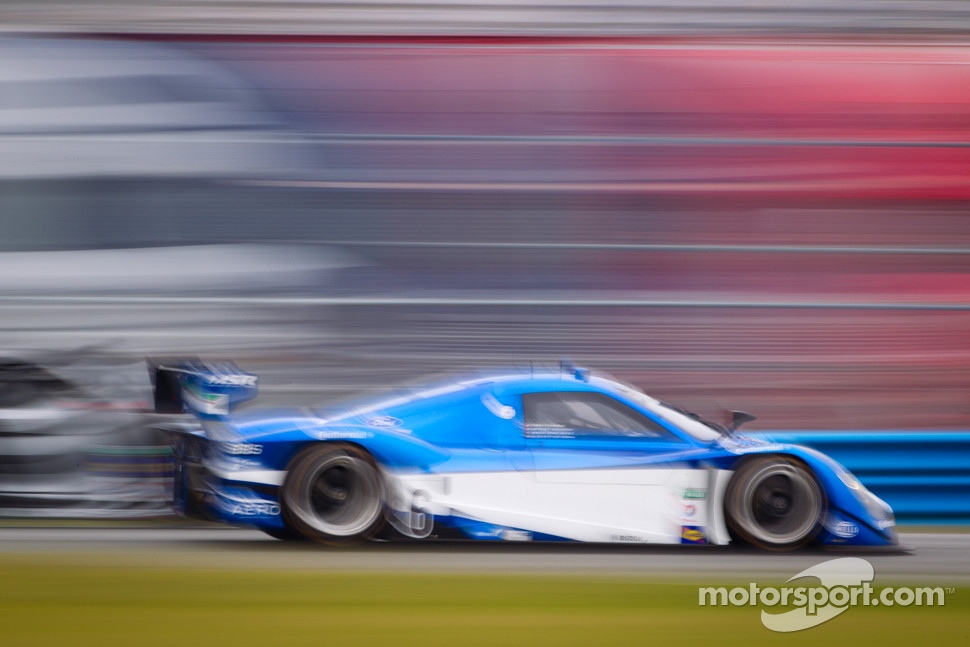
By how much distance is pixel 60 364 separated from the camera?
6.40m

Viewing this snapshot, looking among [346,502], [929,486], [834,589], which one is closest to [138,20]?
[346,502]

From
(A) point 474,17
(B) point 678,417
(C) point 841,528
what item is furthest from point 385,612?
(A) point 474,17

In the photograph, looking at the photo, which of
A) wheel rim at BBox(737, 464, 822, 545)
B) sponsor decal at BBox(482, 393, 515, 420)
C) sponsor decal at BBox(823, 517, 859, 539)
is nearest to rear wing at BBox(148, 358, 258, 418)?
sponsor decal at BBox(482, 393, 515, 420)

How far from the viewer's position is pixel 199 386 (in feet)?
19.7

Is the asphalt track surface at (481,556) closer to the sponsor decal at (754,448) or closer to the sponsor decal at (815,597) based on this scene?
the sponsor decal at (815,597)

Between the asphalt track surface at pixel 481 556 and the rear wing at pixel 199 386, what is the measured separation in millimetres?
674

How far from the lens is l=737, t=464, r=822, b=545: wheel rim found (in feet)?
19.1

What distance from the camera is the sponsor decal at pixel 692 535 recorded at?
580cm

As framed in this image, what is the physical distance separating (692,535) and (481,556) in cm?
100

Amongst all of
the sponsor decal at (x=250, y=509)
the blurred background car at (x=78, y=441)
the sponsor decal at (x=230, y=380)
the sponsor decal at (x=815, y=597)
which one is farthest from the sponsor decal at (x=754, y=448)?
the blurred background car at (x=78, y=441)

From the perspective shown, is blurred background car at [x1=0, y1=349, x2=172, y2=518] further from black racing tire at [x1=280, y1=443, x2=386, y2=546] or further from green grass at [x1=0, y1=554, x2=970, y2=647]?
green grass at [x1=0, y1=554, x2=970, y2=647]

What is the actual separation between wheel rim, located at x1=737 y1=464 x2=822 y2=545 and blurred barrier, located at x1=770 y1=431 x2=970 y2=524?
0.49 meters

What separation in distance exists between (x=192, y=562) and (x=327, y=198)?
196 cm

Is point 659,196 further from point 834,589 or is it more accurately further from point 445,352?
point 834,589
